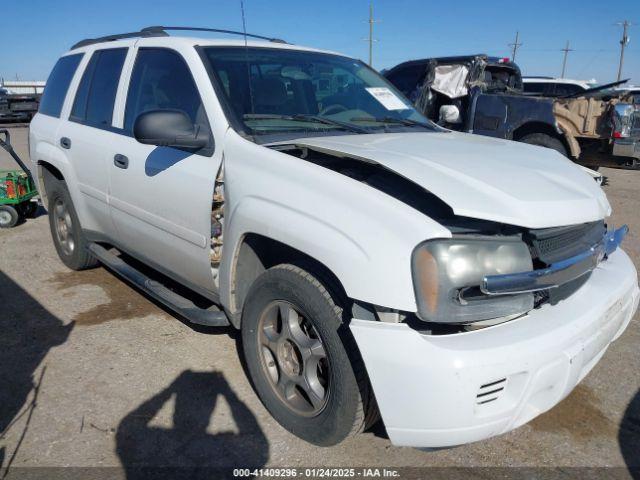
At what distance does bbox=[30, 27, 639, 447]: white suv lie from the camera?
197 centimetres

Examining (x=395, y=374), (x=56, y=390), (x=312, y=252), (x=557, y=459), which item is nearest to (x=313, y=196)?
(x=312, y=252)

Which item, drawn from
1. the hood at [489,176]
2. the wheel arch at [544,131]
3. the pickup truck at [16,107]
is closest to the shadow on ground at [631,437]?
the hood at [489,176]

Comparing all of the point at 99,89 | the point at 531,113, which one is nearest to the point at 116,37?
the point at 99,89

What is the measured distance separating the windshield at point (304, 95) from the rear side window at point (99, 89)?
103 centimetres

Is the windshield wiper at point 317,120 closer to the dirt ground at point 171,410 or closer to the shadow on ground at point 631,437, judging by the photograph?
the dirt ground at point 171,410

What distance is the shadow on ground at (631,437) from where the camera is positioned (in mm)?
2455

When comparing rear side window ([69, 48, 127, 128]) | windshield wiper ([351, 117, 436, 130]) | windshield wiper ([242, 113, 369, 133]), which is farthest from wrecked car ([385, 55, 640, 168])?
rear side window ([69, 48, 127, 128])

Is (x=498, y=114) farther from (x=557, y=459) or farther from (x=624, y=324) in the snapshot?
(x=557, y=459)

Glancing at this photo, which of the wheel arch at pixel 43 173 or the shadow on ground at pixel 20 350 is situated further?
the wheel arch at pixel 43 173

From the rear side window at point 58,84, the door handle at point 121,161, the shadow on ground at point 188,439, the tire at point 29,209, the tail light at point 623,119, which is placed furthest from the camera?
the tail light at point 623,119

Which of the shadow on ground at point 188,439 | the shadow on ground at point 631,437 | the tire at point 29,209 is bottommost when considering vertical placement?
the tire at point 29,209

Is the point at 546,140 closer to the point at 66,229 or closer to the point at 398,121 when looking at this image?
the point at 398,121

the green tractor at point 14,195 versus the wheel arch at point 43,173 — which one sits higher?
the wheel arch at point 43,173

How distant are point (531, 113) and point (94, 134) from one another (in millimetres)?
6909
